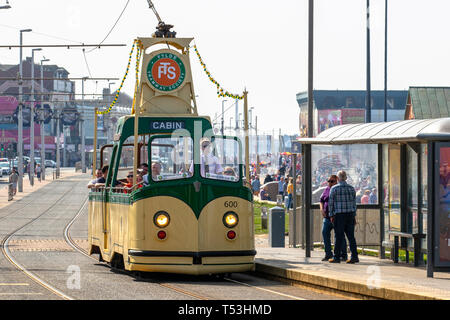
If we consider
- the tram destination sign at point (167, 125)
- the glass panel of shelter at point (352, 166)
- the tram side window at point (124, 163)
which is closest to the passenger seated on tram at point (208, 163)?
the tram destination sign at point (167, 125)

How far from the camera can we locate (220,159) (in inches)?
642

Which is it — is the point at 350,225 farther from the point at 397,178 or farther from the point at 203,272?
the point at 203,272

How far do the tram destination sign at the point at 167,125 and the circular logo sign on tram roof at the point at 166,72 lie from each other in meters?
1.14

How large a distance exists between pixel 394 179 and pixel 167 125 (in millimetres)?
4044

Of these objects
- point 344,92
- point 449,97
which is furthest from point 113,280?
point 344,92

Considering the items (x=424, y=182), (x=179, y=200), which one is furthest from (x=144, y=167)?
(x=424, y=182)

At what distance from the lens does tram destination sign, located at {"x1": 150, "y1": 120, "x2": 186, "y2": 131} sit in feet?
55.1

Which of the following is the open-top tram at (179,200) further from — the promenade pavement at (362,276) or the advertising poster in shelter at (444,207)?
the advertising poster in shelter at (444,207)

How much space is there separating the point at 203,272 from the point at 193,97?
12.4 feet

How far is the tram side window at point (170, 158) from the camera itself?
16.0 meters

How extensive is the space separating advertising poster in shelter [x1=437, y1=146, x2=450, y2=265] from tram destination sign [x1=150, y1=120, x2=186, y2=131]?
4.28 m

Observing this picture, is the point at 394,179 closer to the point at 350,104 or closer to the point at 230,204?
the point at 230,204

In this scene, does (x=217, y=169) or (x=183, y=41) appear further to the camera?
(x=183, y=41)
